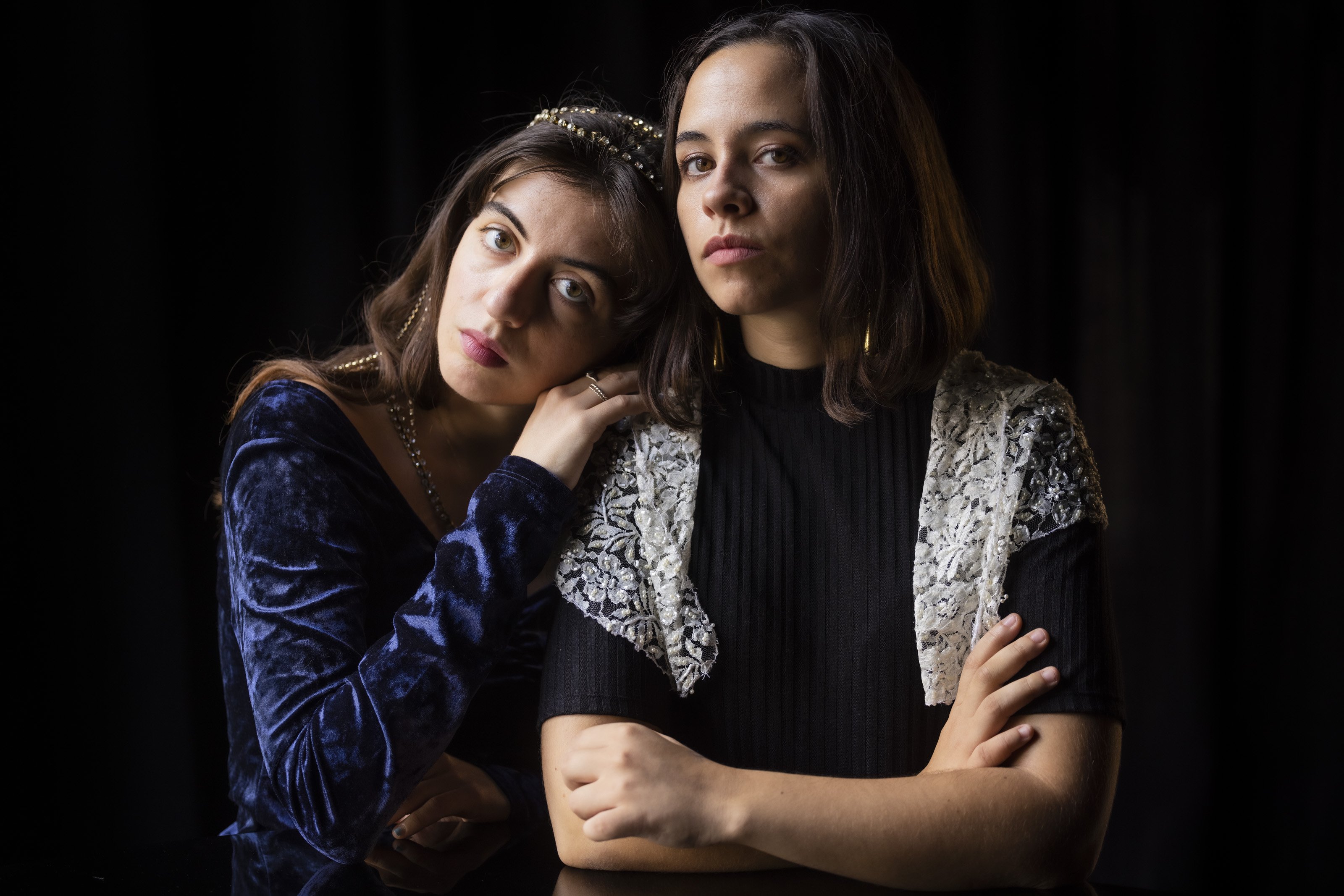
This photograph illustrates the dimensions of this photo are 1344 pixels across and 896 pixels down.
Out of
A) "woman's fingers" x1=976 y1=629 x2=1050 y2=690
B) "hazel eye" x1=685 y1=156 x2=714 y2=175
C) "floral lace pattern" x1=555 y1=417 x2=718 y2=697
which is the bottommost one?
"woman's fingers" x1=976 y1=629 x2=1050 y2=690

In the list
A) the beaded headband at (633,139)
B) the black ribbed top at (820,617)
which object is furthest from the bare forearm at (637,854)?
the beaded headband at (633,139)

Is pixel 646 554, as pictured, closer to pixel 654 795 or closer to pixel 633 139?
pixel 654 795

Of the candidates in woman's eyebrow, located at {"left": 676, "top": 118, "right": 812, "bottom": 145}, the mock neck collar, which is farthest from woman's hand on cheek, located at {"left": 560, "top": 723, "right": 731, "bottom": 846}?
woman's eyebrow, located at {"left": 676, "top": 118, "right": 812, "bottom": 145}

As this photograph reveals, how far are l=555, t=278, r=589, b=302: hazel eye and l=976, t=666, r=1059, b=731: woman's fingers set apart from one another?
773mm

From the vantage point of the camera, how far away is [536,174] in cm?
159

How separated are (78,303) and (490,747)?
1170 mm

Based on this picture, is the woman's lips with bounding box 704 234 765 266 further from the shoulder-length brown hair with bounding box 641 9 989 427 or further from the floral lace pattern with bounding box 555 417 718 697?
the floral lace pattern with bounding box 555 417 718 697

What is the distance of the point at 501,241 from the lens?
157cm

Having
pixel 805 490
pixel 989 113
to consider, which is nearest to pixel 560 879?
pixel 805 490

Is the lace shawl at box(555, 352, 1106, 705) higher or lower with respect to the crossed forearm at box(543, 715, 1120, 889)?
higher

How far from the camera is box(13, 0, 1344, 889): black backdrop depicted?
6.68 ft

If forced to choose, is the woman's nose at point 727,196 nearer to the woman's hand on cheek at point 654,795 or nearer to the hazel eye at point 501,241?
the hazel eye at point 501,241

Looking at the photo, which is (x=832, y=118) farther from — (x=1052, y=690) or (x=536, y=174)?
(x=1052, y=690)

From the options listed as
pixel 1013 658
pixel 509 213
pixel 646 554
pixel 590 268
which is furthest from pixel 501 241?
pixel 1013 658
